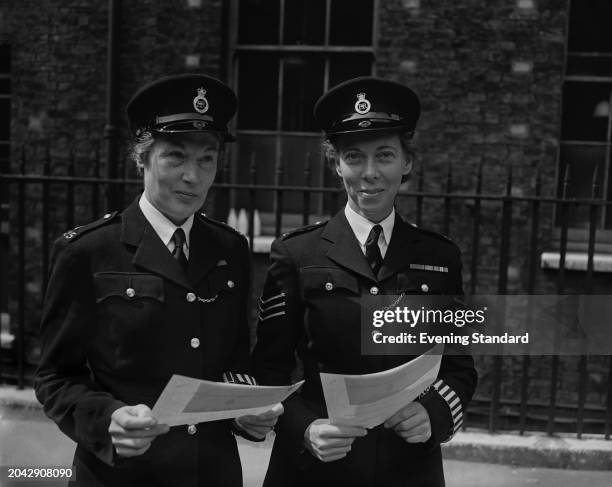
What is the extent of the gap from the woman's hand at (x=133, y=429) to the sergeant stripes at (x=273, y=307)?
540 millimetres

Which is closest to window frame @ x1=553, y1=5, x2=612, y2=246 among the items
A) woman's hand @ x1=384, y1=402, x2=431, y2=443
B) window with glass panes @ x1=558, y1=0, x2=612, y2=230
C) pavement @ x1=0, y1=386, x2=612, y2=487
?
window with glass panes @ x1=558, y1=0, x2=612, y2=230

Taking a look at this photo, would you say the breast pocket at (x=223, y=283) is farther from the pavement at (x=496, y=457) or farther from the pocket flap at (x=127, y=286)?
the pavement at (x=496, y=457)

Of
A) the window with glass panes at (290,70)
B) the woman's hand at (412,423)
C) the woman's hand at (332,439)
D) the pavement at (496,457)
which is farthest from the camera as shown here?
the window with glass panes at (290,70)

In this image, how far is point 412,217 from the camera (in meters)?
5.62

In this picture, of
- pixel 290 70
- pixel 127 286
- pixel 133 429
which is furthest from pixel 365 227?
pixel 290 70

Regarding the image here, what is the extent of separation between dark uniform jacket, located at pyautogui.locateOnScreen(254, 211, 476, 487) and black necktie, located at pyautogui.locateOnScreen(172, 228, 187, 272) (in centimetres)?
30

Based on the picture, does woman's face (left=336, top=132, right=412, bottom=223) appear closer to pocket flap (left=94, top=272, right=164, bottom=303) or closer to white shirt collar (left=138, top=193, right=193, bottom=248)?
white shirt collar (left=138, top=193, right=193, bottom=248)

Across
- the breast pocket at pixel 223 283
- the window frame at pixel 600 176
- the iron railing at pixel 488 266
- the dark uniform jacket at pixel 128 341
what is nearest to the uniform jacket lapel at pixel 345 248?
the breast pocket at pixel 223 283

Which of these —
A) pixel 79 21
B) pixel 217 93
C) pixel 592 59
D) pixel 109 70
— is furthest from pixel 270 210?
pixel 217 93

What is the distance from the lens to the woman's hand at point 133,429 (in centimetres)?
166

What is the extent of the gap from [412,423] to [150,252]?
89cm

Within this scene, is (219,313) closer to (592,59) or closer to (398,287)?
(398,287)

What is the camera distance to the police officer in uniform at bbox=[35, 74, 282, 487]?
187cm

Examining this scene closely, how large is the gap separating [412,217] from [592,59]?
1.95 m
